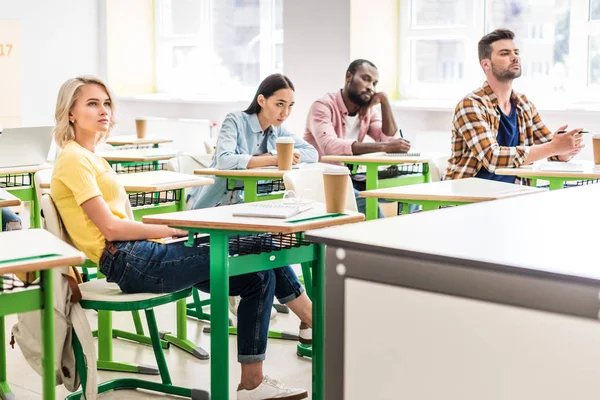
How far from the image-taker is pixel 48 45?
859cm

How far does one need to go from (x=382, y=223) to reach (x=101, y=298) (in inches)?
56.5

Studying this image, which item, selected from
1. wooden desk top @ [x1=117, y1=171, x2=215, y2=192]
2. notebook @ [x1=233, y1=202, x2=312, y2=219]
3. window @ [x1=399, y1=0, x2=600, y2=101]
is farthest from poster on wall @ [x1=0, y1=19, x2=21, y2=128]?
notebook @ [x1=233, y1=202, x2=312, y2=219]

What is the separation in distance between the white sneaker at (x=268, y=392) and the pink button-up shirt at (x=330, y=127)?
2255 mm

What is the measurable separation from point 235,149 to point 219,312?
178cm

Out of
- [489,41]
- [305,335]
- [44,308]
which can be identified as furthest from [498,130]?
[44,308]

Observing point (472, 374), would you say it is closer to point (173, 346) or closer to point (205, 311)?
point (173, 346)

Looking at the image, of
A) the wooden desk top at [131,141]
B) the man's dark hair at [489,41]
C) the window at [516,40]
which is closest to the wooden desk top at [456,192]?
the man's dark hair at [489,41]

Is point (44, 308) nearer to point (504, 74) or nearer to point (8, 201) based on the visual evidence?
point (8, 201)

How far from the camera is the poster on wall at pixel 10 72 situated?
8.03 m

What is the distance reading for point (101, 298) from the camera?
2832 millimetres

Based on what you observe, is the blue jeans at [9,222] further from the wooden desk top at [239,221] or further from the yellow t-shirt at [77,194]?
the wooden desk top at [239,221]

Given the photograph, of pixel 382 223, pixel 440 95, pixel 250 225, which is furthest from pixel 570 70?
pixel 382 223

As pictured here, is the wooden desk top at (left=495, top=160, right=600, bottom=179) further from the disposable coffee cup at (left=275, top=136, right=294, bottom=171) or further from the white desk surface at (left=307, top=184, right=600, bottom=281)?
the white desk surface at (left=307, top=184, right=600, bottom=281)

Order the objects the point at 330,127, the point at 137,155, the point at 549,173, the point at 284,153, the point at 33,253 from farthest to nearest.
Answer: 1. the point at 330,127
2. the point at 137,155
3. the point at 284,153
4. the point at 549,173
5. the point at 33,253
